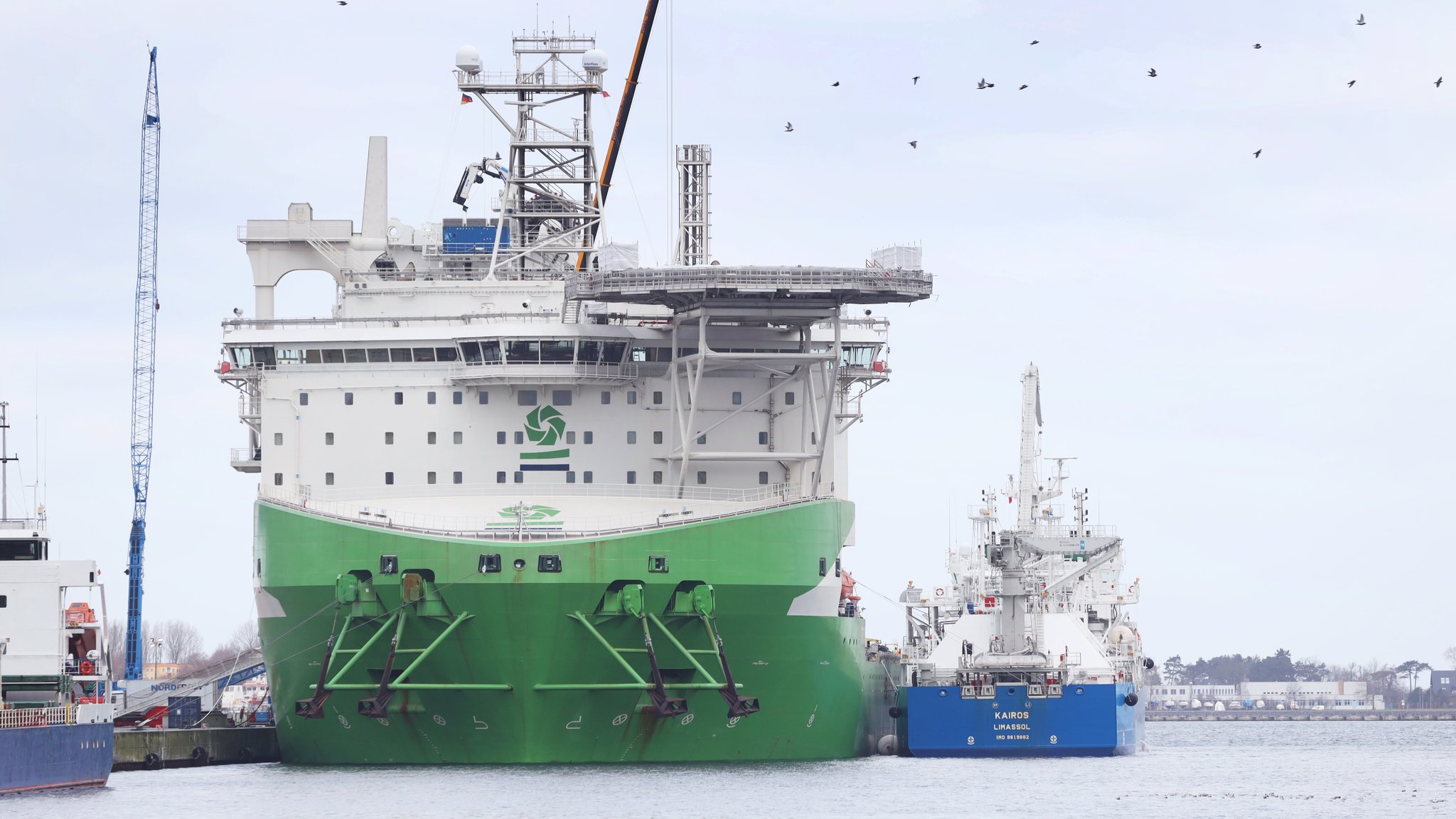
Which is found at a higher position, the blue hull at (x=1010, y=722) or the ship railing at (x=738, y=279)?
the ship railing at (x=738, y=279)

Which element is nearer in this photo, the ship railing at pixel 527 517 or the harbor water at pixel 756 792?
the harbor water at pixel 756 792

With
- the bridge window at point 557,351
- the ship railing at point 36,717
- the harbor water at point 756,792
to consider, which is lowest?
the harbor water at point 756,792

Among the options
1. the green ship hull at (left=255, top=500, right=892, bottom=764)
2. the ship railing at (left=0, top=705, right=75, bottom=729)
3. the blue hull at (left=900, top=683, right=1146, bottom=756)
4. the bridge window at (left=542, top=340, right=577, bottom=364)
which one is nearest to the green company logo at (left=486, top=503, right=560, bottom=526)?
the green ship hull at (left=255, top=500, right=892, bottom=764)

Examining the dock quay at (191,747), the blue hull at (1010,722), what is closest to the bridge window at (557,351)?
the dock quay at (191,747)

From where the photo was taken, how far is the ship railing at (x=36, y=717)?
47500 millimetres

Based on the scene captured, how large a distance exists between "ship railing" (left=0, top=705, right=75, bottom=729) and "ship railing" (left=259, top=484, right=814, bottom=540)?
710 cm

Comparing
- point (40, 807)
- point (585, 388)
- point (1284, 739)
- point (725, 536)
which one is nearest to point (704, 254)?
point (585, 388)

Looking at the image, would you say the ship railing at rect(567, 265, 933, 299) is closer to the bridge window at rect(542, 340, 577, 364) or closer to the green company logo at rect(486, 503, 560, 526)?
the bridge window at rect(542, 340, 577, 364)

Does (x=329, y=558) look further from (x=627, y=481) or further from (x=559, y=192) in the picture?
(x=559, y=192)

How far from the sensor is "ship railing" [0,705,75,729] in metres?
→ 47.5

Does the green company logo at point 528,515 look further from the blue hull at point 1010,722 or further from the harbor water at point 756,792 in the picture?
the blue hull at point 1010,722

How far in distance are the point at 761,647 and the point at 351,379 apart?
38.6 feet

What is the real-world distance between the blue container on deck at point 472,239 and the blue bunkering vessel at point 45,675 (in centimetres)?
1580

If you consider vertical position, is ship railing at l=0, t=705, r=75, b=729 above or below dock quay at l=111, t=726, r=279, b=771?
above
